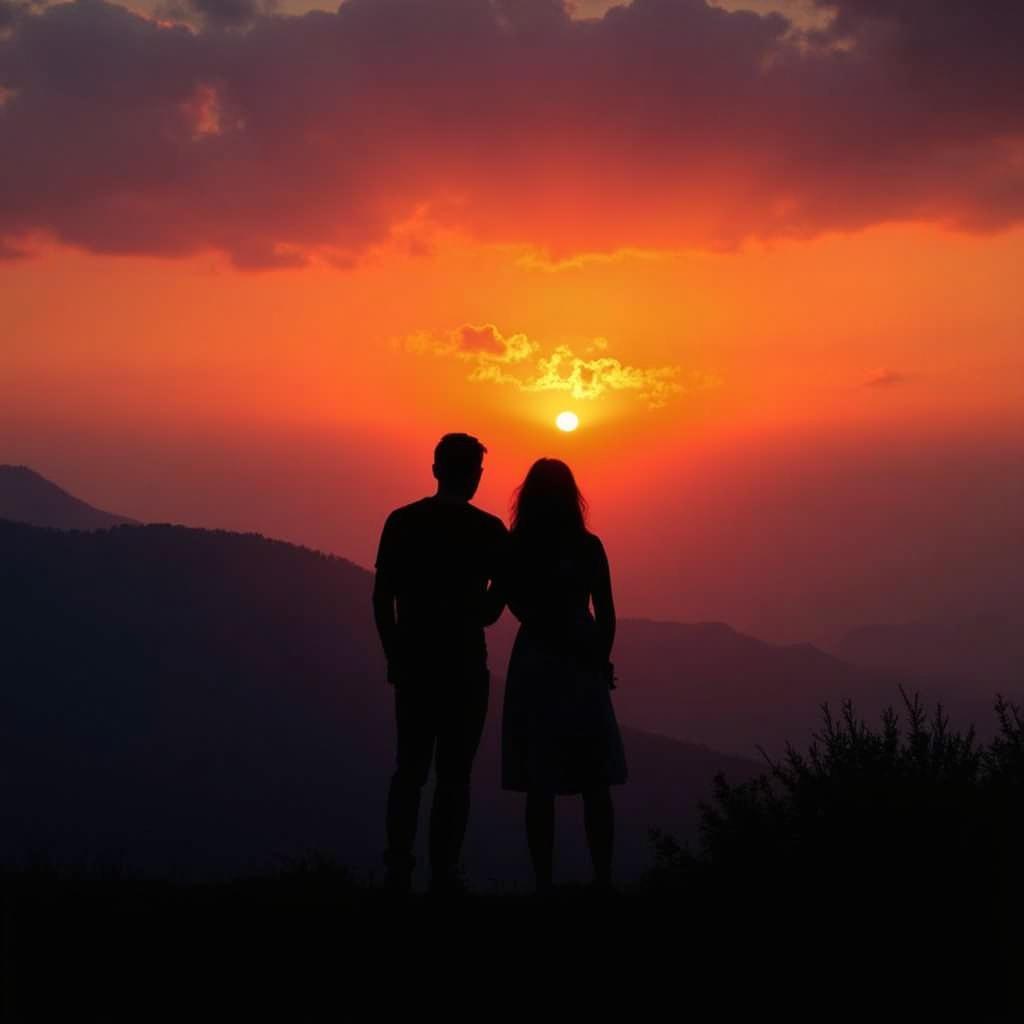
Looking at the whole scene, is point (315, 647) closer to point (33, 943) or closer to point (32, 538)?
point (32, 538)

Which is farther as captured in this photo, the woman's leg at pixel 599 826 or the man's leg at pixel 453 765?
the woman's leg at pixel 599 826

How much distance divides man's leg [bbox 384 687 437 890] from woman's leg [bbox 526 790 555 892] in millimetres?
716

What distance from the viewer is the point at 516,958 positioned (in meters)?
5.70

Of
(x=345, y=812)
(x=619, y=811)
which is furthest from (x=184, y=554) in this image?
(x=619, y=811)

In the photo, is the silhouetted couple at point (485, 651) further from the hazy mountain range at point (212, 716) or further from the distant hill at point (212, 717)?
the hazy mountain range at point (212, 716)

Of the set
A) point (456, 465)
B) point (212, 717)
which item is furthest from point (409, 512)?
point (212, 717)

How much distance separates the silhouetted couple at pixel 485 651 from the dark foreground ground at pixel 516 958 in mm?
476

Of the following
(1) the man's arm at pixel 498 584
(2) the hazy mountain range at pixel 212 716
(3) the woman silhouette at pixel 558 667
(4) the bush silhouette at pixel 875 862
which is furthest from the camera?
(2) the hazy mountain range at pixel 212 716

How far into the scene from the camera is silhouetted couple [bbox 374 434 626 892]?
21.4 ft

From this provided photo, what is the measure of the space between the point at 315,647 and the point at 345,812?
33690 millimetres

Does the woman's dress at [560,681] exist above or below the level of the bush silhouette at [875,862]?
above

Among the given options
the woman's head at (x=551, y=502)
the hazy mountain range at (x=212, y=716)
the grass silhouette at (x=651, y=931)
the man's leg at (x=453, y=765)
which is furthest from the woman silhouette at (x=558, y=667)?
the hazy mountain range at (x=212, y=716)

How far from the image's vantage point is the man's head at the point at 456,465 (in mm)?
6598

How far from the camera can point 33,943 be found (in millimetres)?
5809
